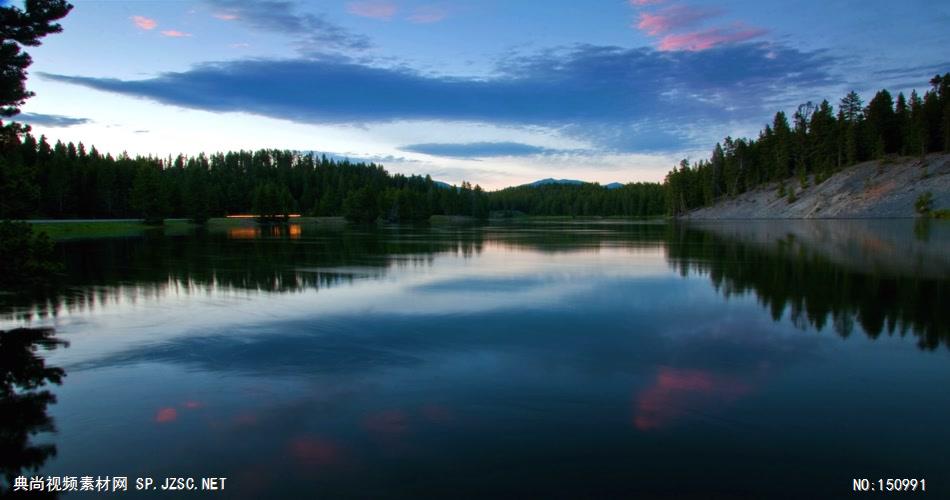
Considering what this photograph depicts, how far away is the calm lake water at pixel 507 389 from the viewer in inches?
297

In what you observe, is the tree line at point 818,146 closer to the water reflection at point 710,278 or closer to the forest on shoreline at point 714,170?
the forest on shoreline at point 714,170

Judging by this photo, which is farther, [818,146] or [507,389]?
[818,146]

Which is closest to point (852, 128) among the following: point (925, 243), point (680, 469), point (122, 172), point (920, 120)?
point (920, 120)

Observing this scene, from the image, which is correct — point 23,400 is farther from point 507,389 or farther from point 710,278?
point 710,278

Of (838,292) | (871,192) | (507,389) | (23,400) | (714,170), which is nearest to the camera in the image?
(23,400)

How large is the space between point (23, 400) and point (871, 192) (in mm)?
129144

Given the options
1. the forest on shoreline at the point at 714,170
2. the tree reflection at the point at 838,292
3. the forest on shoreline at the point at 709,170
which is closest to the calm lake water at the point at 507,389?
the tree reflection at the point at 838,292

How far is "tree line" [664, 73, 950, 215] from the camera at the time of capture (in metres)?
116

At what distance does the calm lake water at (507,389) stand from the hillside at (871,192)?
94.8 m

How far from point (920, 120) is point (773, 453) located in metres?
138

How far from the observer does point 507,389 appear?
35.4ft

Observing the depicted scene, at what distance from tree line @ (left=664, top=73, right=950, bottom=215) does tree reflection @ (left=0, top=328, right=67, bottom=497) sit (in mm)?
135401

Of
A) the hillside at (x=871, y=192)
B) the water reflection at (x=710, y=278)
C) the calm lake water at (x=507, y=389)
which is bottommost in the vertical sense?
the calm lake water at (x=507, y=389)

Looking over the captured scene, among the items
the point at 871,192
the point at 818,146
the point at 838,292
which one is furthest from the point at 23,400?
the point at 818,146
